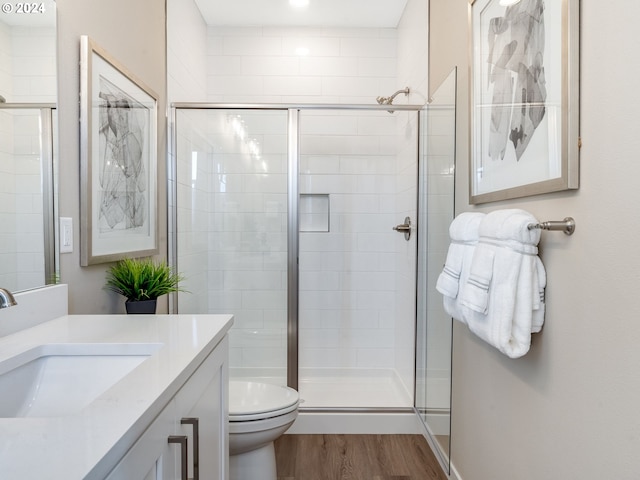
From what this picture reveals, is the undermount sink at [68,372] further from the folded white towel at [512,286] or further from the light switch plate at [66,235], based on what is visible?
the folded white towel at [512,286]

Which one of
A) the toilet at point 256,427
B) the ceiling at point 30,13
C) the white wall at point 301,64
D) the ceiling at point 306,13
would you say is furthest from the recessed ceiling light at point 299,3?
the toilet at point 256,427

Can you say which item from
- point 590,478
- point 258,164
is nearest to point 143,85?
point 258,164

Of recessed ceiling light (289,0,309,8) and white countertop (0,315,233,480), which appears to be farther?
recessed ceiling light (289,0,309,8)

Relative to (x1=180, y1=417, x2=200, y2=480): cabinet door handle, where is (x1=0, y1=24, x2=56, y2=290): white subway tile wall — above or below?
above

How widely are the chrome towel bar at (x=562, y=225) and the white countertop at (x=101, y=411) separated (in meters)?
0.87

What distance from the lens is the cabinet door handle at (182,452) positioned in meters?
0.80

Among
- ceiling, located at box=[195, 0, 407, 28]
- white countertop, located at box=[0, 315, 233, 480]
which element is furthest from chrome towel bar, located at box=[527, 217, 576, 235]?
ceiling, located at box=[195, 0, 407, 28]

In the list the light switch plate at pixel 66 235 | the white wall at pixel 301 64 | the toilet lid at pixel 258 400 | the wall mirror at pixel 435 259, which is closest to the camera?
the light switch plate at pixel 66 235

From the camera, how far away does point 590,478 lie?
0.97 metres

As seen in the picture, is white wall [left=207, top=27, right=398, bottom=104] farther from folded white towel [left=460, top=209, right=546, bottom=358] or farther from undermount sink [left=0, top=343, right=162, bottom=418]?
undermount sink [left=0, top=343, right=162, bottom=418]

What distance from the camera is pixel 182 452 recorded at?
2.73 ft

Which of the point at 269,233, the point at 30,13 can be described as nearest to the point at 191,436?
the point at 30,13

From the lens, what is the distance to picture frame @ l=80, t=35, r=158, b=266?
1513 mm

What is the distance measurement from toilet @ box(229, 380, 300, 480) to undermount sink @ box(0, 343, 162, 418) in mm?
812
